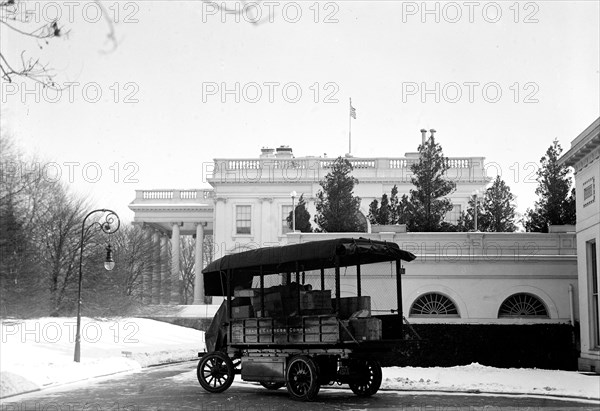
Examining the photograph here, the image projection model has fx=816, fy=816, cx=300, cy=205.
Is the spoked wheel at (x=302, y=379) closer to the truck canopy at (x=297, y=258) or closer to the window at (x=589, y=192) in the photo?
the truck canopy at (x=297, y=258)

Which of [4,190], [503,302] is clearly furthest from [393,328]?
[4,190]

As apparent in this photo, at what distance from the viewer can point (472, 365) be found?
24453 millimetres

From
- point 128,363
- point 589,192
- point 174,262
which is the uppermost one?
point 174,262

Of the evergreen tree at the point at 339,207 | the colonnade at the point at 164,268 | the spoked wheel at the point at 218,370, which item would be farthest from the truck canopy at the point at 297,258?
the colonnade at the point at 164,268

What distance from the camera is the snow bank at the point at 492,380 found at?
61.9 feet

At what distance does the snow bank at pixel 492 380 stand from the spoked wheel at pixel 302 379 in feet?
11.4

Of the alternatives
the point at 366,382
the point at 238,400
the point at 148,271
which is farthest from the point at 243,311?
the point at 148,271

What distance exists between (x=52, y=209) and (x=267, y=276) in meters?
33.5

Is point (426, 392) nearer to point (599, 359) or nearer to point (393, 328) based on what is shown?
point (393, 328)

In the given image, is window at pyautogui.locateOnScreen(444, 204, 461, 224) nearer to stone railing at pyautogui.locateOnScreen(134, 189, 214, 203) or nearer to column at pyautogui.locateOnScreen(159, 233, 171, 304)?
stone railing at pyautogui.locateOnScreen(134, 189, 214, 203)

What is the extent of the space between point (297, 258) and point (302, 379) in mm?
2489

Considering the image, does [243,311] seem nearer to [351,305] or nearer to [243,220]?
[351,305]

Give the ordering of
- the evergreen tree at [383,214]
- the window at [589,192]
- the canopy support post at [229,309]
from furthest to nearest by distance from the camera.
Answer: the evergreen tree at [383,214] → the window at [589,192] → the canopy support post at [229,309]

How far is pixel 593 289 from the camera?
949 inches
